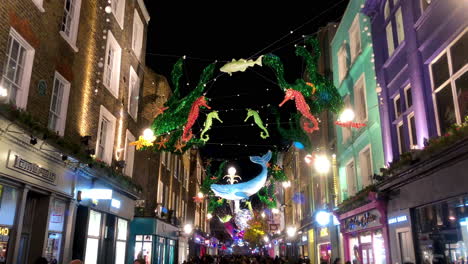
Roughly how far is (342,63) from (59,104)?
1517 centimetres

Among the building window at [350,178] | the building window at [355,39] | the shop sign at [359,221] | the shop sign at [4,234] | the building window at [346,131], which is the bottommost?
the shop sign at [4,234]

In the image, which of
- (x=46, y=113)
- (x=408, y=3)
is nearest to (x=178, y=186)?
(x=46, y=113)

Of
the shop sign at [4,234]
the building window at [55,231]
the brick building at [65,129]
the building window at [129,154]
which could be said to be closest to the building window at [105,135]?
the brick building at [65,129]

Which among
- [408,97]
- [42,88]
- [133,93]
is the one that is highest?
[133,93]

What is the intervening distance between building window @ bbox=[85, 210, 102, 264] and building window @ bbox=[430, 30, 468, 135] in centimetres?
1212

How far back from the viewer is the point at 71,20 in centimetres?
1369

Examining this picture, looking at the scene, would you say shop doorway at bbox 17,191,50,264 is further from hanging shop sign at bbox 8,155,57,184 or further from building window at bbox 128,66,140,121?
building window at bbox 128,66,140,121

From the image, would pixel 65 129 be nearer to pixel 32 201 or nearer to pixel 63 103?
pixel 63 103

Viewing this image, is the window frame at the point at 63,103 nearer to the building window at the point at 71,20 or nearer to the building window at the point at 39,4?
the building window at the point at 71,20

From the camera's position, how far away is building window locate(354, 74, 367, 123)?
18.0 meters

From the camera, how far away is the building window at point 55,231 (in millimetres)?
12047

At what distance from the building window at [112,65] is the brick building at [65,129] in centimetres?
5

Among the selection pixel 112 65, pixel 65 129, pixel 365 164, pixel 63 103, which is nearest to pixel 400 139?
pixel 365 164

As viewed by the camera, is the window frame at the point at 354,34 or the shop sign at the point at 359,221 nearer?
the shop sign at the point at 359,221
